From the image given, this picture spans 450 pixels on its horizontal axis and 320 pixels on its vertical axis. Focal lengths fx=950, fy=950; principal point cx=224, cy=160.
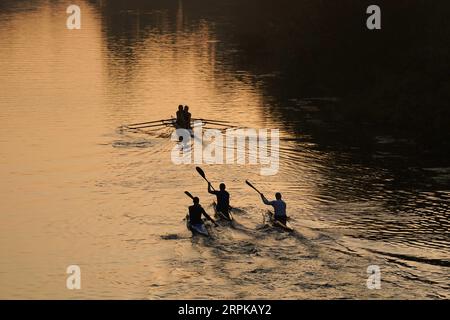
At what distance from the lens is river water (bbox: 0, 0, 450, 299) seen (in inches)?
1534

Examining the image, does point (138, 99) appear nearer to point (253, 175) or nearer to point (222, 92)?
point (222, 92)

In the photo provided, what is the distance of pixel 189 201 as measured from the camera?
50.3m

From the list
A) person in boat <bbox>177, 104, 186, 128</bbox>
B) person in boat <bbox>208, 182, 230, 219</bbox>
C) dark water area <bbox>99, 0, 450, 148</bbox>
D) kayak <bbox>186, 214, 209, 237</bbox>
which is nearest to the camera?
kayak <bbox>186, 214, 209, 237</bbox>

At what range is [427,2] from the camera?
3103 inches

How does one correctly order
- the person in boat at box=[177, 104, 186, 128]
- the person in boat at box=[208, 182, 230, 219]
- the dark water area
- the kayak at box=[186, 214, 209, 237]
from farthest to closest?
the dark water area, the person in boat at box=[177, 104, 186, 128], the person in boat at box=[208, 182, 230, 219], the kayak at box=[186, 214, 209, 237]

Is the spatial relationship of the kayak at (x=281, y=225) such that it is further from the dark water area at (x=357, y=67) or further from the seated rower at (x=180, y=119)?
the seated rower at (x=180, y=119)

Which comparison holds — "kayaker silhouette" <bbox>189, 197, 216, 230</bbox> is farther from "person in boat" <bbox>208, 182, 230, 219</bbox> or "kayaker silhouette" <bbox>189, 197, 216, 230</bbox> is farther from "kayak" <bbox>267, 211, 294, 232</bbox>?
"kayak" <bbox>267, 211, 294, 232</bbox>

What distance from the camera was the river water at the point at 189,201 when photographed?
128ft

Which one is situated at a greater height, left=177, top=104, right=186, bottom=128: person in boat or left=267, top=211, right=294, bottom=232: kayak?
left=177, top=104, right=186, bottom=128: person in boat

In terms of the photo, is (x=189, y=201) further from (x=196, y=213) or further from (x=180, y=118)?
(x=180, y=118)

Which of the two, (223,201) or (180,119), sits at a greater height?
(180,119)

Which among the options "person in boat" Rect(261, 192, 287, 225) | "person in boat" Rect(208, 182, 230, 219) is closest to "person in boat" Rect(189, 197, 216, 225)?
"person in boat" Rect(208, 182, 230, 219)

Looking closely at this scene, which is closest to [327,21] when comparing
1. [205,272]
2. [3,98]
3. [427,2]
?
[427,2]

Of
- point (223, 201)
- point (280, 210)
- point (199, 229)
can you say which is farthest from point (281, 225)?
point (199, 229)
